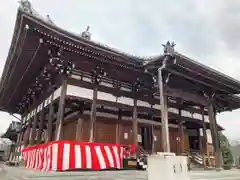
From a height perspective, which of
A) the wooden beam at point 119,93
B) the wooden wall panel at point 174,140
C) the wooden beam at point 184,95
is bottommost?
the wooden wall panel at point 174,140

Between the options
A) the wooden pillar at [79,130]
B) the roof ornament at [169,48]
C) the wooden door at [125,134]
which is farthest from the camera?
the wooden door at [125,134]

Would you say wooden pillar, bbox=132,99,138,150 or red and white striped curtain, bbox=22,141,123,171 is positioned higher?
wooden pillar, bbox=132,99,138,150

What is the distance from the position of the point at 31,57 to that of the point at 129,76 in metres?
5.04

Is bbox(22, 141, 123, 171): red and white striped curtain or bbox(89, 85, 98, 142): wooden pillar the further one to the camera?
bbox(89, 85, 98, 142): wooden pillar

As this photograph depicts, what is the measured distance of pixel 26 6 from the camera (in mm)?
7906

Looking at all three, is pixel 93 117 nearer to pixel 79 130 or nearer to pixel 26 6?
pixel 79 130

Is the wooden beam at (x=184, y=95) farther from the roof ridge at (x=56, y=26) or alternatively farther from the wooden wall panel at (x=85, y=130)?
the wooden wall panel at (x=85, y=130)

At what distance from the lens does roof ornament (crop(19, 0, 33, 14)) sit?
7.71m

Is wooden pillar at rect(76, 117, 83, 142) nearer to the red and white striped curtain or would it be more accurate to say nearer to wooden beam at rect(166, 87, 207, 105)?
the red and white striped curtain

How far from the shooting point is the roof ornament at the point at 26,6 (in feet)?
25.3

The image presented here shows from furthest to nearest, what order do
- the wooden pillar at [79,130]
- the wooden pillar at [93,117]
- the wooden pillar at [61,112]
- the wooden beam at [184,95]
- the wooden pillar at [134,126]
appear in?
1. the wooden pillar at [134,126]
2. the wooden pillar at [79,130]
3. the wooden beam at [184,95]
4. the wooden pillar at [93,117]
5. the wooden pillar at [61,112]

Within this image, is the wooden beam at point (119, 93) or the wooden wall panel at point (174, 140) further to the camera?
the wooden wall panel at point (174, 140)

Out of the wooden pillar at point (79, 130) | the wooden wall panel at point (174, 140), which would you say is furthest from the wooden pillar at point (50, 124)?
the wooden wall panel at point (174, 140)

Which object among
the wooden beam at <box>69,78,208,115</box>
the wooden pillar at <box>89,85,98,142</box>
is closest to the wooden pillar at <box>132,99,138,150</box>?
the wooden beam at <box>69,78,208,115</box>
